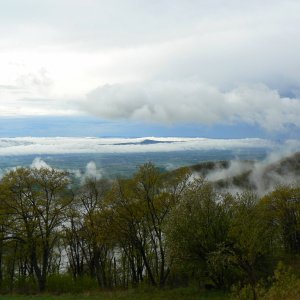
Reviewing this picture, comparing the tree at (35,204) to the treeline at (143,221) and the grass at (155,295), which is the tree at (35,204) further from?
the grass at (155,295)

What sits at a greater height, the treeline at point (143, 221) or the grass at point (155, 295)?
the treeline at point (143, 221)

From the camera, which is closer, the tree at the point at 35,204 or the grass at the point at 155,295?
the grass at the point at 155,295

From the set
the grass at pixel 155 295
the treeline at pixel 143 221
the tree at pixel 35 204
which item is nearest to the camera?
the grass at pixel 155 295

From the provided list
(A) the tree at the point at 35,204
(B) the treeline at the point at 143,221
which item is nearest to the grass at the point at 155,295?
(B) the treeline at the point at 143,221

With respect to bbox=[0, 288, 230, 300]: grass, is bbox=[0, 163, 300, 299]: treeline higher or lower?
higher

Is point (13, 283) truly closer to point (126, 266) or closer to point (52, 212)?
point (52, 212)

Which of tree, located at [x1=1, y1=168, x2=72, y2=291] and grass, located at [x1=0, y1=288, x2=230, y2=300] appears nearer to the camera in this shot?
grass, located at [x1=0, y1=288, x2=230, y2=300]

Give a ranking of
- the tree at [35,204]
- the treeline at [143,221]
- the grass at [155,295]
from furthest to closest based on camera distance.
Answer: the tree at [35,204], the treeline at [143,221], the grass at [155,295]

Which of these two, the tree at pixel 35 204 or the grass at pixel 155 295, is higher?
the tree at pixel 35 204

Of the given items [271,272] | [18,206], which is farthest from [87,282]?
[271,272]

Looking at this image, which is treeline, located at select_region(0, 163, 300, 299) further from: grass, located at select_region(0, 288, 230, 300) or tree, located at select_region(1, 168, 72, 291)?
grass, located at select_region(0, 288, 230, 300)

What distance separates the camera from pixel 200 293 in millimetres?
38375

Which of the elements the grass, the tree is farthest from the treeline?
the grass

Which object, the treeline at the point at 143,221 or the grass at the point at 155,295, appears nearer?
the grass at the point at 155,295
